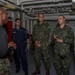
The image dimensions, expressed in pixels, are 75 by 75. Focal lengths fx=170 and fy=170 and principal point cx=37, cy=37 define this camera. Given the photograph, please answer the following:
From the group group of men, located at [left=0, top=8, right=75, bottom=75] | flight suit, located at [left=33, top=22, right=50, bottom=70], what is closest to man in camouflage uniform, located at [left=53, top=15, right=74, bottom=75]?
group of men, located at [left=0, top=8, right=75, bottom=75]

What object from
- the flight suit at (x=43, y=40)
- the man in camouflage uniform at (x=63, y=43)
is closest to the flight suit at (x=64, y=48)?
the man in camouflage uniform at (x=63, y=43)

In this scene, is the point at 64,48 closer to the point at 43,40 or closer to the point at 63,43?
the point at 63,43

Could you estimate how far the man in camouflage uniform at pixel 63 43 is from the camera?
3590mm

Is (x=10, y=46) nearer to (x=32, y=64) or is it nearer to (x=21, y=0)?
(x=21, y=0)

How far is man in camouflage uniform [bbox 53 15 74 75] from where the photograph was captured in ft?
11.8

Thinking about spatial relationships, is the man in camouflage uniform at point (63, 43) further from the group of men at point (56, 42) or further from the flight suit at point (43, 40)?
the flight suit at point (43, 40)

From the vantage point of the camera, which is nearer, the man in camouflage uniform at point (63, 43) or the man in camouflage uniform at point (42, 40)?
the man in camouflage uniform at point (63, 43)

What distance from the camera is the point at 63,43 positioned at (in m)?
3.65

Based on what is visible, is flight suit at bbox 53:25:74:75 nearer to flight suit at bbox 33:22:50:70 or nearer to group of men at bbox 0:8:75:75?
group of men at bbox 0:8:75:75

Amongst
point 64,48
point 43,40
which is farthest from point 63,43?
point 43,40

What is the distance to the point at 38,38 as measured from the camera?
402 centimetres

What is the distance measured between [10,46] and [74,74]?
222cm

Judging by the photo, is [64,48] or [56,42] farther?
[56,42]

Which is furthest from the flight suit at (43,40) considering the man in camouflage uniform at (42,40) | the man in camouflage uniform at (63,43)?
the man in camouflage uniform at (63,43)
